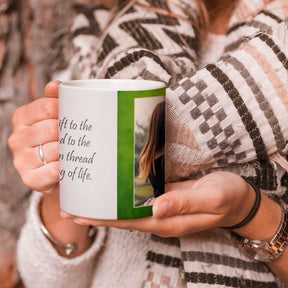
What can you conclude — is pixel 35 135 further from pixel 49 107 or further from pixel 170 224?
pixel 170 224

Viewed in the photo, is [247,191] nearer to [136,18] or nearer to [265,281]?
[265,281]

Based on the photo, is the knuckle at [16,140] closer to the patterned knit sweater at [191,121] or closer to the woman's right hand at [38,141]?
the woman's right hand at [38,141]

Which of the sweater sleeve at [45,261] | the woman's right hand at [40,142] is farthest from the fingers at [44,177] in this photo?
the sweater sleeve at [45,261]

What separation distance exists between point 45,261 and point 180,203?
0.24 meters

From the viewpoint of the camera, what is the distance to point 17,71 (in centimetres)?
59

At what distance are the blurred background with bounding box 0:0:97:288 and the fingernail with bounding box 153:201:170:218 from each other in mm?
297

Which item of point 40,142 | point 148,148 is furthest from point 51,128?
point 148,148

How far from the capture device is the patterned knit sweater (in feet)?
1.52

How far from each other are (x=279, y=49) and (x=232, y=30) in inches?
5.5

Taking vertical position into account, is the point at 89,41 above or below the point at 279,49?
below

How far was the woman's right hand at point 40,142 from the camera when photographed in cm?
44

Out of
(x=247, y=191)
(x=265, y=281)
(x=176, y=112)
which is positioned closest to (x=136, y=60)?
(x=176, y=112)

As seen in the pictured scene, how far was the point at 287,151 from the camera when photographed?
498 mm

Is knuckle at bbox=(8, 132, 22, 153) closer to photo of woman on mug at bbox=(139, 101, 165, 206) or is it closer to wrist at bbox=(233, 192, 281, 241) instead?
photo of woman on mug at bbox=(139, 101, 165, 206)
